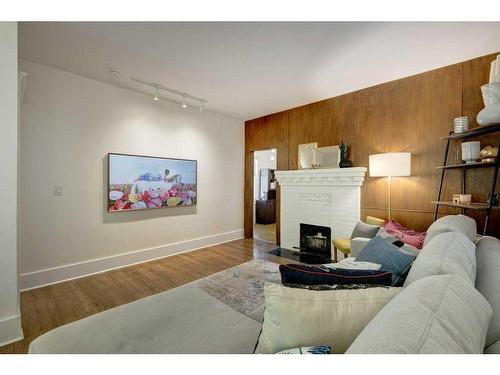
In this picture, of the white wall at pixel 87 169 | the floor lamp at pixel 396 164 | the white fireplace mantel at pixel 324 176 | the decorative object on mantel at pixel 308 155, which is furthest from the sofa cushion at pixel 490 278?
the white wall at pixel 87 169

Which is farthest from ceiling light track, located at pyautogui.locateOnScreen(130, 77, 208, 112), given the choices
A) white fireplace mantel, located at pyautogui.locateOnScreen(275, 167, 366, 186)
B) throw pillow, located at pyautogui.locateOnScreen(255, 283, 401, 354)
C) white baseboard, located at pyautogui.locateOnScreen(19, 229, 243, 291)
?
throw pillow, located at pyautogui.locateOnScreen(255, 283, 401, 354)

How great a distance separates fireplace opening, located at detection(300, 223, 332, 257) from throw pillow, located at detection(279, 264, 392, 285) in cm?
280

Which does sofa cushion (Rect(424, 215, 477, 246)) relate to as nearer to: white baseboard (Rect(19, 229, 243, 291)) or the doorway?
white baseboard (Rect(19, 229, 243, 291))

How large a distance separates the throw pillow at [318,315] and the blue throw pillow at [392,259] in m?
0.49

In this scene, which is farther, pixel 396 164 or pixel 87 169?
pixel 87 169

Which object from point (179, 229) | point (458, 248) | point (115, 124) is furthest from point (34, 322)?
point (458, 248)

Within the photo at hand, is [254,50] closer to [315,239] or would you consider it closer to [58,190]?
[58,190]

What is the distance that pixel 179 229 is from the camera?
399 centimetres

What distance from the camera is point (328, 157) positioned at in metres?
3.78

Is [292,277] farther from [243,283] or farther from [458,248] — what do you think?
[243,283]

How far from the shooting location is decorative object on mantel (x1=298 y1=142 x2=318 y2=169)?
3.92 m

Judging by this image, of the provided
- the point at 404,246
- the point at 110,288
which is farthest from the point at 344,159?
the point at 110,288

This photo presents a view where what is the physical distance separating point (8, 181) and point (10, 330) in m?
1.15
